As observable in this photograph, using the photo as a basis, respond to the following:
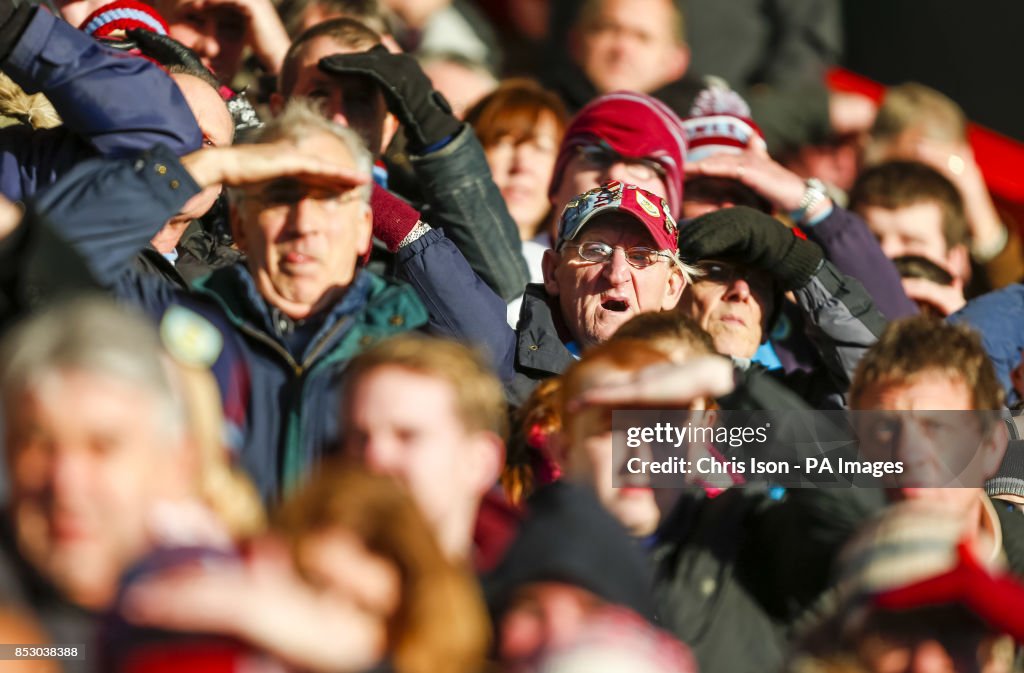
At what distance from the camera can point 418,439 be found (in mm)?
3684

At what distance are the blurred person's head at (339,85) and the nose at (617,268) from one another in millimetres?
940

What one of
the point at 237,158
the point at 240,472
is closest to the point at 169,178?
the point at 237,158

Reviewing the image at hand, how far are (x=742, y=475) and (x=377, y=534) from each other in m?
1.49

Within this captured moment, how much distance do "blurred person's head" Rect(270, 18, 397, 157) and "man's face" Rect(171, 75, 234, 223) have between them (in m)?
0.34

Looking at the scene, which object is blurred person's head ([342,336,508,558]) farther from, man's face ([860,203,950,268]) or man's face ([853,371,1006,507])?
man's face ([860,203,950,268])

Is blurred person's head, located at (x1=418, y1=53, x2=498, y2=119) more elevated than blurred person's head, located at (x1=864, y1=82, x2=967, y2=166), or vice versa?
blurred person's head, located at (x1=418, y1=53, x2=498, y2=119)

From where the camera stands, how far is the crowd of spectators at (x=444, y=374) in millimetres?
3207

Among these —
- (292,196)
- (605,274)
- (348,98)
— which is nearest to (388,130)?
(348,98)

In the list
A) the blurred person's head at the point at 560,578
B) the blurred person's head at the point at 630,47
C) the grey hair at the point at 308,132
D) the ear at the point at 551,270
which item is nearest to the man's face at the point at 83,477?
the blurred person's head at the point at 560,578

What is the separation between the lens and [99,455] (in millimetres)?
3281

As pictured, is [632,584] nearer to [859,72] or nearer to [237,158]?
[237,158]

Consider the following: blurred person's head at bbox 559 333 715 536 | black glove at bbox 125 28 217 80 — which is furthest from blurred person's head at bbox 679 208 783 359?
black glove at bbox 125 28 217 80

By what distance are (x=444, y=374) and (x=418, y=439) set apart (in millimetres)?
154

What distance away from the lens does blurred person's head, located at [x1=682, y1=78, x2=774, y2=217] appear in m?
5.77
